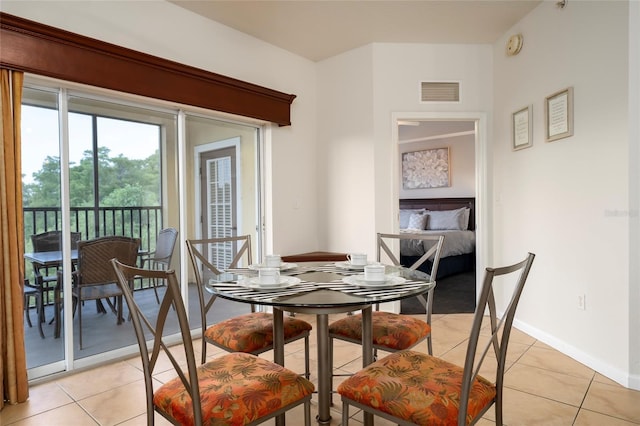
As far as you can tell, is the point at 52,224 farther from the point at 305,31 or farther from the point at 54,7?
the point at 305,31

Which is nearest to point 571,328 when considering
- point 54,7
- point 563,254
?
point 563,254

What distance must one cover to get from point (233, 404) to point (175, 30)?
2.89 m

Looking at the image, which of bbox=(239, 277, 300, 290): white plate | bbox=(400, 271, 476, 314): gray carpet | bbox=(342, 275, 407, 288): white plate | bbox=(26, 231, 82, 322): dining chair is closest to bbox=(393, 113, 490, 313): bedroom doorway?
bbox=(400, 271, 476, 314): gray carpet

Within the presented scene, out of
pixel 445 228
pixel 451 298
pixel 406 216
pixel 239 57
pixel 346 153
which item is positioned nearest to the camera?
pixel 239 57

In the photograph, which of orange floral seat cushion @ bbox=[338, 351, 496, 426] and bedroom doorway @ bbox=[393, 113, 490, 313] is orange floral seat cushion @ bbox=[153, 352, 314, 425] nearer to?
orange floral seat cushion @ bbox=[338, 351, 496, 426]

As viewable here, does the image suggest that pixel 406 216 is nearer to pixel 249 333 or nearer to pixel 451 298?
pixel 451 298

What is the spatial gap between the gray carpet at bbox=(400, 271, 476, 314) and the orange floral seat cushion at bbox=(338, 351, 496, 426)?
2685mm

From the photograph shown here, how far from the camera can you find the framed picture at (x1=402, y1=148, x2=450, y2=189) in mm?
7203

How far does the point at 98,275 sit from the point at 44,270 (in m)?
0.33

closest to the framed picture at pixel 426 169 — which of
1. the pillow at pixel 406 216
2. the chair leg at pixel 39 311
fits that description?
the pillow at pixel 406 216

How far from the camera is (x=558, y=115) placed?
9.75 feet

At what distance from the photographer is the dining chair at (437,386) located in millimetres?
1228

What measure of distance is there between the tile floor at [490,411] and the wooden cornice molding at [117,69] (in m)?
1.94

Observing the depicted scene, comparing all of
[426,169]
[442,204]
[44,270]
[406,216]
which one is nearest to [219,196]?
[44,270]
